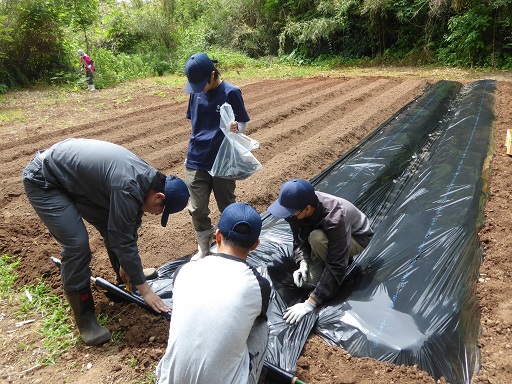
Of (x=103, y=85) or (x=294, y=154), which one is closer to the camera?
(x=294, y=154)

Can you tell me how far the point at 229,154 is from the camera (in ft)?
8.87

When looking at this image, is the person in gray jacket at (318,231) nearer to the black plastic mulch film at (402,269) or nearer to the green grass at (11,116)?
the black plastic mulch film at (402,269)

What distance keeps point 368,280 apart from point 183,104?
6916 mm

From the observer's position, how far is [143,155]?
17.6 ft

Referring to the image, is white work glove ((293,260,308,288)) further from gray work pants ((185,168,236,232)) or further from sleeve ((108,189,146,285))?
sleeve ((108,189,146,285))

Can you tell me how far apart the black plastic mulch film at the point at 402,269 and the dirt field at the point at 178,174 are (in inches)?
4.1

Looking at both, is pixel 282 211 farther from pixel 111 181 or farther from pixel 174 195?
pixel 111 181

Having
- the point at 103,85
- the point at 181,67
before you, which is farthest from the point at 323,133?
the point at 181,67

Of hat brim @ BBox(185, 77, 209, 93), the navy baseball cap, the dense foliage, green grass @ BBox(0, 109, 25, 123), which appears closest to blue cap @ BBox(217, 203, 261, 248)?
the navy baseball cap

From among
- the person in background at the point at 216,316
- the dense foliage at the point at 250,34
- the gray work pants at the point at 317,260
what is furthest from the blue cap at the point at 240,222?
the dense foliage at the point at 250,34

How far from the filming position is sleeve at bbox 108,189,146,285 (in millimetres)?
1939

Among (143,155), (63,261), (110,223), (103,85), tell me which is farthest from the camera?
(103,85)

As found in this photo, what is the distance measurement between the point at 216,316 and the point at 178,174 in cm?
359

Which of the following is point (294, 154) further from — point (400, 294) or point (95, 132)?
point (95, 132)
